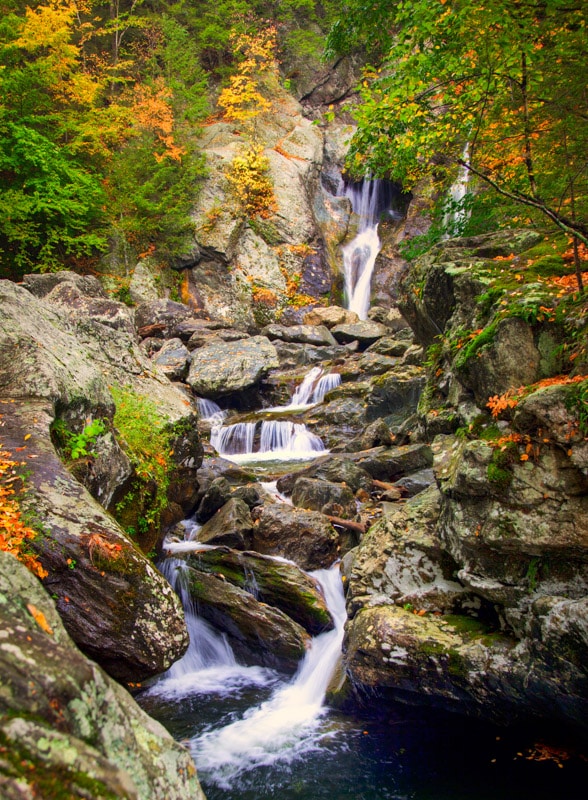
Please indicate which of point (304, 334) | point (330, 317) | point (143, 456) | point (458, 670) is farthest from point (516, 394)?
point (330, 317)

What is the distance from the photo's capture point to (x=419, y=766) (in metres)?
4.43

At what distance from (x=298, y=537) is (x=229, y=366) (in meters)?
9.65

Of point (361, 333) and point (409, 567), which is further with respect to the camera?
point (361, 333)

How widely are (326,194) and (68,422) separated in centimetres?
2523

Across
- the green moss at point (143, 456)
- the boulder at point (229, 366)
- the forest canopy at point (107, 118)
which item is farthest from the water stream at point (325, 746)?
the forest canopy at point (107, 118)

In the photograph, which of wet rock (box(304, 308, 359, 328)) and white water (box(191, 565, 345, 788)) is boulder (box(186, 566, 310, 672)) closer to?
white water (box(191, 565, 345, 788))

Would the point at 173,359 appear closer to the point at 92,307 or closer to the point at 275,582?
the point at 92,307

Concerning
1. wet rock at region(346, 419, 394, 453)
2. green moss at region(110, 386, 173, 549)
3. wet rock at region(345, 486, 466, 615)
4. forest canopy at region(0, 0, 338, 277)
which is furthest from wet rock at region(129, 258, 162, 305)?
wet rock at region(345, 486, 466, 615)

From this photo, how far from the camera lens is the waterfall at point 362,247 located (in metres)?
23.7

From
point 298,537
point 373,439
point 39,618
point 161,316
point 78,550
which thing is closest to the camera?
point 39,618

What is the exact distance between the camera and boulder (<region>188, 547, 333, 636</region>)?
647 centimetres

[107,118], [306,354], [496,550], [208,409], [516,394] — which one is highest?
[107,118]

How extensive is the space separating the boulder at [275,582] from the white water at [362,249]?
57.6 ft

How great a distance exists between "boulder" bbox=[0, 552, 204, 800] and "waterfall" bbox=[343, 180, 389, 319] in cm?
2190
